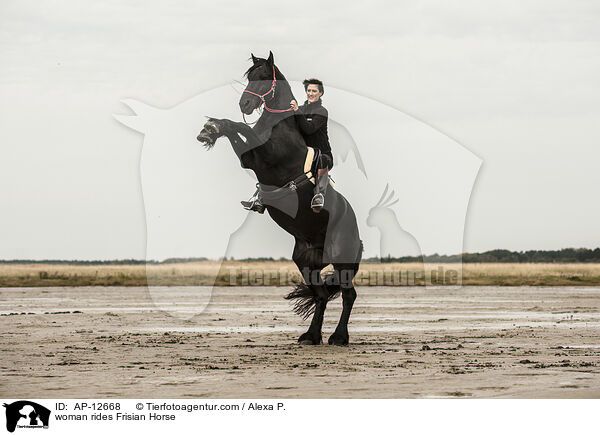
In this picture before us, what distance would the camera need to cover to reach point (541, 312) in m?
20.1

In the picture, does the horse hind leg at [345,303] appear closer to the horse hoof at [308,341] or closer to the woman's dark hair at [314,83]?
the horse hoof at [308,341]

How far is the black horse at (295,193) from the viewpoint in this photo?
37.9 feet

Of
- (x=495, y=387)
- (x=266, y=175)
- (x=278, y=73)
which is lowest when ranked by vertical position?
(x=495, y=387)

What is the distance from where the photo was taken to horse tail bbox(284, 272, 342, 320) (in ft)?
42.9

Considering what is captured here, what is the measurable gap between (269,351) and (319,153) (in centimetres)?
267

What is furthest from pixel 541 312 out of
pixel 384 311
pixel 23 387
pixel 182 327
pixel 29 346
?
pixel 23 387

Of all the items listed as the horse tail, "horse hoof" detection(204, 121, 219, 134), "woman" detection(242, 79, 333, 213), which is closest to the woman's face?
"woman" detection(242, 79, 333, 213)

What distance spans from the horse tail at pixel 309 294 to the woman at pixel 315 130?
1388mm

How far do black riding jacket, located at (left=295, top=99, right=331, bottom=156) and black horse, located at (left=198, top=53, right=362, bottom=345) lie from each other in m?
0.12

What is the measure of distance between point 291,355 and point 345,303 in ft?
5.93

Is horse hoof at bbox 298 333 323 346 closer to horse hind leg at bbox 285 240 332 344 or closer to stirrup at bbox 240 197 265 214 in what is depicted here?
horse hind leg at bbox 285 240 332 344

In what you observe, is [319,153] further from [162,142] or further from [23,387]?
[23,387]

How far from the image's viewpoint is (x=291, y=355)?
11.6m
